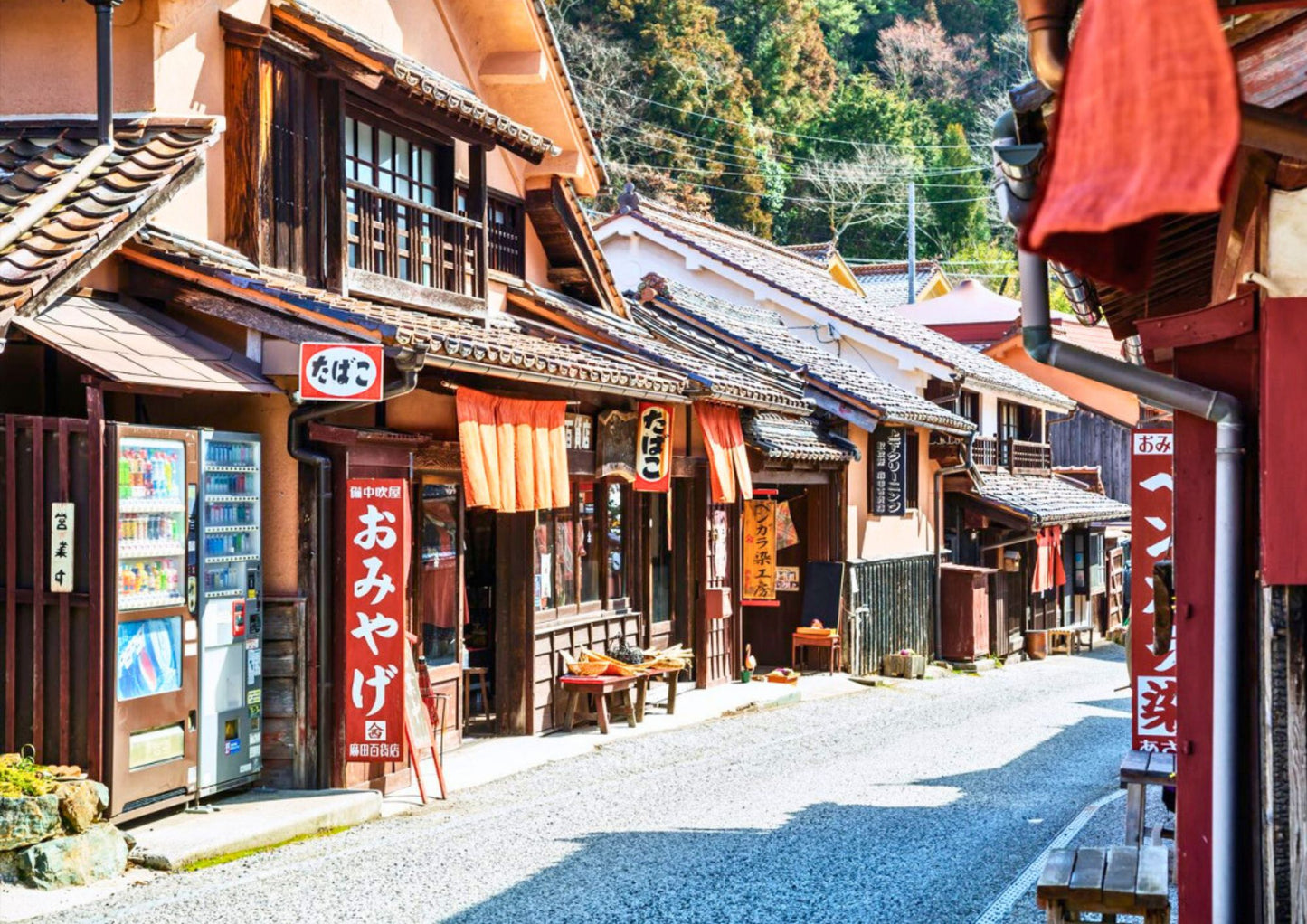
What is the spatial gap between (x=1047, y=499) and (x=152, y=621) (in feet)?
82.0

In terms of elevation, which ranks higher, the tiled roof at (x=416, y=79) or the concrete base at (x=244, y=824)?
the tiled roof at (x=416, y=79)

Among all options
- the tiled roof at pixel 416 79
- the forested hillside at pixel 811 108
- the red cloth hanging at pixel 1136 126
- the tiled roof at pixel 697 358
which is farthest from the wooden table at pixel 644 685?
the forested hillside at pixel 811 108

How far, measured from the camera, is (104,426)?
30.0 ft

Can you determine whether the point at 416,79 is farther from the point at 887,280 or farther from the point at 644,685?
the point at 887,280

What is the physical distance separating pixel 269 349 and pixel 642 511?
26.2 feet

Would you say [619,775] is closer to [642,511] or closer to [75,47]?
[642,511]

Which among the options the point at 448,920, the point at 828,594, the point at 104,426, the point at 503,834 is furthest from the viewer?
the point at 828,594

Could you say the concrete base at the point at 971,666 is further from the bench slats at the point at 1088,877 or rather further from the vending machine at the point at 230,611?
the bench slats at the point at 1088,877

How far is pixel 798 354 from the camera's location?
2514cm

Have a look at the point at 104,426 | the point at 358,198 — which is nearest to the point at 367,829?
the point at 104,426

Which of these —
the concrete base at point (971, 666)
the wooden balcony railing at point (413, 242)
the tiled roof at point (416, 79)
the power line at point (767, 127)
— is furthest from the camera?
the power line at point (767, 127)

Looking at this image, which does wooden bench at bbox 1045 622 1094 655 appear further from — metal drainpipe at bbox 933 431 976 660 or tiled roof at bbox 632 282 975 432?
tiled roof at bbox 632 282 975 432

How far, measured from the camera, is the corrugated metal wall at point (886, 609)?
23625 millimetres

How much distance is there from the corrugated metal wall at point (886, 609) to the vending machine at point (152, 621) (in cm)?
1487
